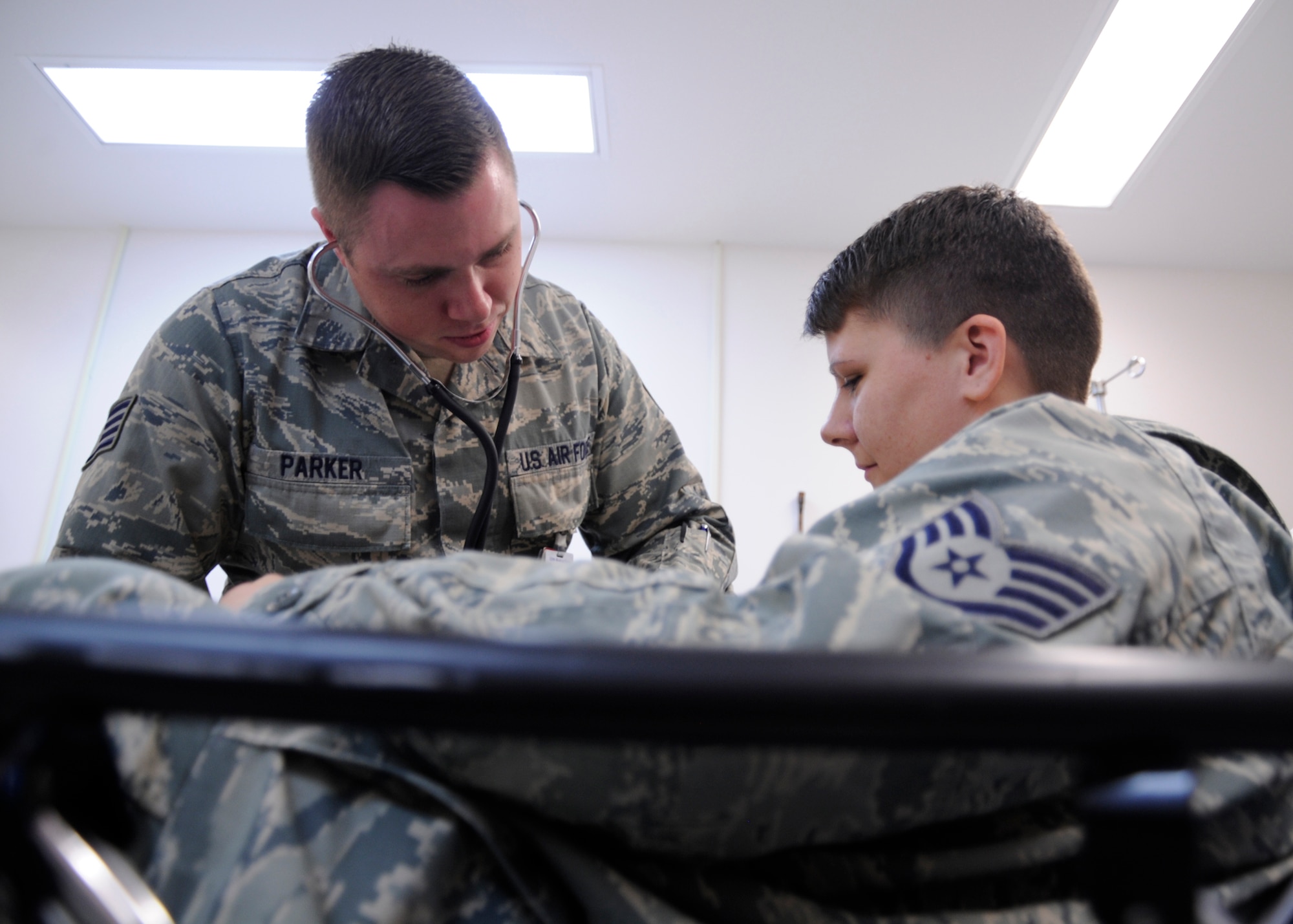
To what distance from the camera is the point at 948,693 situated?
9.1 inches

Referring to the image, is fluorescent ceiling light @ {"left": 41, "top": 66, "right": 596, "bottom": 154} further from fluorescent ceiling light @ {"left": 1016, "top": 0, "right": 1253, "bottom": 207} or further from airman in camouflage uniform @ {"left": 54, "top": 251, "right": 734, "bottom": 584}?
fluorescent ceiling light @ {"left": 1016, "top": 0, "right": 1253, "bottom": 207}

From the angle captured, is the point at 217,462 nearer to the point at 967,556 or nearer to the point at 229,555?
the point at 229,555

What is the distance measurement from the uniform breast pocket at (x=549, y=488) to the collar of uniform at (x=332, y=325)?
300mm

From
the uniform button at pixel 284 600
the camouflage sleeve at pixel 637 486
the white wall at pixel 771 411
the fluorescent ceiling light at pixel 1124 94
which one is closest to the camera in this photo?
the uniform button at pixel 284 600

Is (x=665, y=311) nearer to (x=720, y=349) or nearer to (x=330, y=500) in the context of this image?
(x=720, y=349)

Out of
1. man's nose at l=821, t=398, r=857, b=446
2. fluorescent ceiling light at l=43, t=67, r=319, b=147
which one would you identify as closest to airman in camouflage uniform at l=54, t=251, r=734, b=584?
man's nose at l=821, t=398, r=857, b=446

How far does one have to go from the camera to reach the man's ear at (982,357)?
3.11 feet

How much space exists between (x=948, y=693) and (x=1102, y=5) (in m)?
2.47

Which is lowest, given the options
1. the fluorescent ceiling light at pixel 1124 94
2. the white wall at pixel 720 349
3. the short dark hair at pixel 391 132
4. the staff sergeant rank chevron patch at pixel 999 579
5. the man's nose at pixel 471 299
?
the staff sergeant rank chevron patch at pixel 999 579

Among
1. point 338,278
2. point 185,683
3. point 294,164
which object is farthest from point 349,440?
point 294,164

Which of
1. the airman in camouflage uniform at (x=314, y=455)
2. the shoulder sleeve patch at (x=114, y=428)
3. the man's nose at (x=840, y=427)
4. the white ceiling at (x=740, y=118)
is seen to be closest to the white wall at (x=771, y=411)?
the white ceiling at (x=740, y=118)

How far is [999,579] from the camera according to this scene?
0.46m

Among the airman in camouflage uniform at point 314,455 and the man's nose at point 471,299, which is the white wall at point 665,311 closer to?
the airman in camouflage uniform at point 314,455

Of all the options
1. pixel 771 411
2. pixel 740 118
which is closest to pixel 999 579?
pixel 740 118
